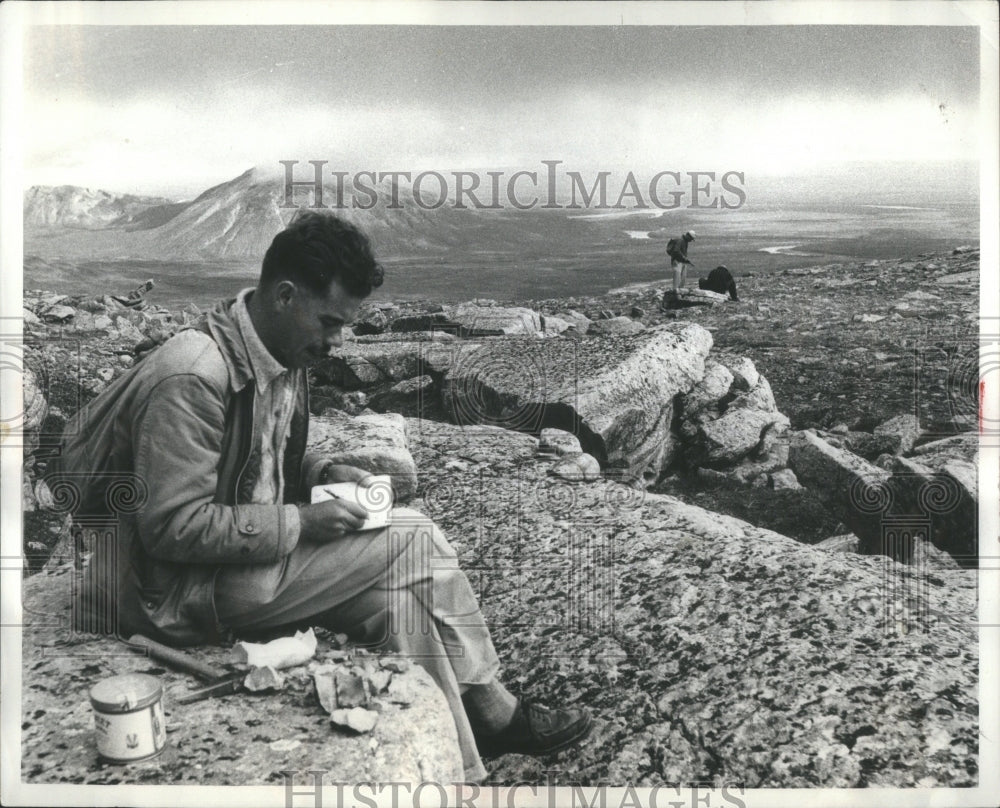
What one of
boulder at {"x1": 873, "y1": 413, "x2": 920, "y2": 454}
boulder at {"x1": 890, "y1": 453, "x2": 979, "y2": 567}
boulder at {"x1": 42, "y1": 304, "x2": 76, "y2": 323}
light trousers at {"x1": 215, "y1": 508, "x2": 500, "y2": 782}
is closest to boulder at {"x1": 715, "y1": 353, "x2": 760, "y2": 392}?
boulder at {"x1": 873, "y1": 413, "x2": 920, "y2": 454}

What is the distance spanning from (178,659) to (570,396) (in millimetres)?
1742

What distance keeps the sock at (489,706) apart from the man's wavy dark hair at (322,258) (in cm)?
147

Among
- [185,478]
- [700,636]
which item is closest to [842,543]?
[700,636]

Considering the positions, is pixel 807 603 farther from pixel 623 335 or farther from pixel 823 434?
pixel 623 335

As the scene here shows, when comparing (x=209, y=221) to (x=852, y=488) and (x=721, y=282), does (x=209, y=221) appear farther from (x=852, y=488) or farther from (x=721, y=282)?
(x=852, y=488)

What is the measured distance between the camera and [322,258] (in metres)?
3.40

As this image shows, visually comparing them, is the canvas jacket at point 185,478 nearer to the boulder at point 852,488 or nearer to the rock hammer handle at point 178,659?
the rock hammer handle at point 178,659

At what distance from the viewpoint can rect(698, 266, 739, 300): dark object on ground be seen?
395 centimetres

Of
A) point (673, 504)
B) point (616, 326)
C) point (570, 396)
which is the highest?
point (616, 326)

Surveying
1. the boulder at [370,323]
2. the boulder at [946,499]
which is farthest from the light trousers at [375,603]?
the boulder at [946,499]

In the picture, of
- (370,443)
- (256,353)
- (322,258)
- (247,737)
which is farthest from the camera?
(370,443)

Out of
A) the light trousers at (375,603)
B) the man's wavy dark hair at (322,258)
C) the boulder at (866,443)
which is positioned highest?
the man's wavy dark hair at (322,258)

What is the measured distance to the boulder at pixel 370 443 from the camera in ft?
12.1

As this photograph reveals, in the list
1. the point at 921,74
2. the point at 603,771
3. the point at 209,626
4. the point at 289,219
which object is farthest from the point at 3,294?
the point at 921,74
